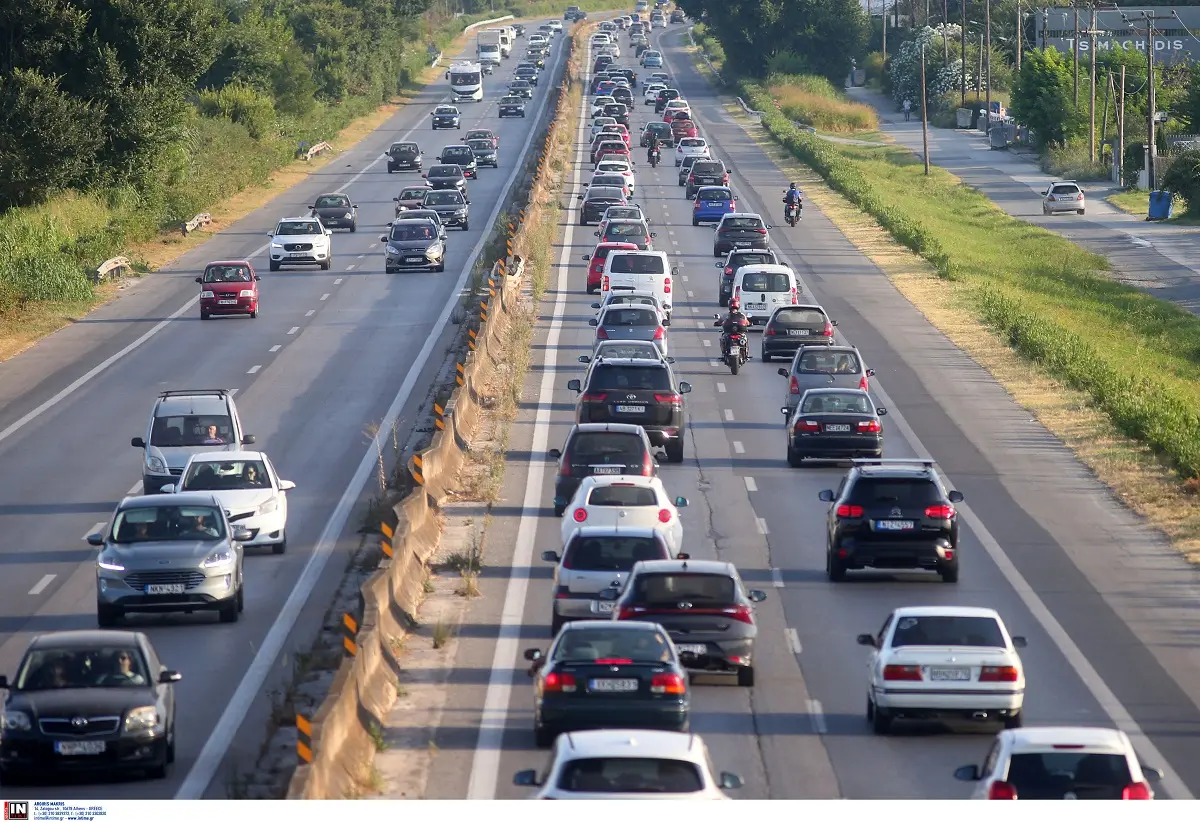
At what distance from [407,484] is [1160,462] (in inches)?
492

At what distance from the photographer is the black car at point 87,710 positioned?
1630 cm

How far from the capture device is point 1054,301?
57.7m

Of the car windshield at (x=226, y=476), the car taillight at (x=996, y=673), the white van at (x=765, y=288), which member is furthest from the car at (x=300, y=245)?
the car taillight at (x=996, y=673)

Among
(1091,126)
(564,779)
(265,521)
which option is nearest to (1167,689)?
(564,779)

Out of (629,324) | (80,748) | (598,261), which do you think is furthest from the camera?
(598,261)

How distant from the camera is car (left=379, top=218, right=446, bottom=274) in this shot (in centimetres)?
5762

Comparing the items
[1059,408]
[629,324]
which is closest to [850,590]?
[1059,408]

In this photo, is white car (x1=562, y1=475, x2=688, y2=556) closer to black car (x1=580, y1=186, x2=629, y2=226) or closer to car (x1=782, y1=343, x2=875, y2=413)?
car (x1=782, y1=343, x2=875, y2=413)

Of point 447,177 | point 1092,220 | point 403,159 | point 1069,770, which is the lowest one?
point 1092,220

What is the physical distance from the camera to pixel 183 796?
16297mm

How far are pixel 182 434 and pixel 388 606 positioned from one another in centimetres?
906

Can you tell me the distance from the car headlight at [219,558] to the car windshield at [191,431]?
6.74 metres

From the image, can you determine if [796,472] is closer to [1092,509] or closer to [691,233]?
[1092,509]

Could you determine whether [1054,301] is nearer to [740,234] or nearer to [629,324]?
[740,234]
